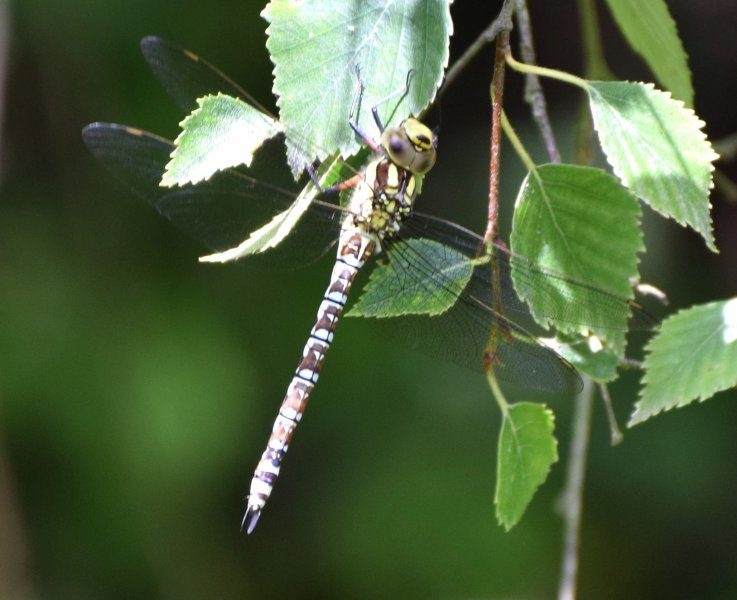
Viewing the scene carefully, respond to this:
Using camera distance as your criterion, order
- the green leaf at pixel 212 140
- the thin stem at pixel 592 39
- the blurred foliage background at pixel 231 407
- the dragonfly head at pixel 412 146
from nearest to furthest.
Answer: the green leaf at pixel 212 140, the dragonfly head at pixel 412 146, the thin stem at pixel 592 39, the blurred foliage background at pixel 231 407

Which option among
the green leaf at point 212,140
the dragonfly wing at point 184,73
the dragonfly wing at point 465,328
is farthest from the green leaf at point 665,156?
the dragonfly wing at point 184,73

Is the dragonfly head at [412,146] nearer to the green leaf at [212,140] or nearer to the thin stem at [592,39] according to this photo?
the green leaf at [212,140]

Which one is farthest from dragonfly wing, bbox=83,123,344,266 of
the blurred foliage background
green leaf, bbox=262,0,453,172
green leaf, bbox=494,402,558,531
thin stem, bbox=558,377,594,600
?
the blurred foliage background

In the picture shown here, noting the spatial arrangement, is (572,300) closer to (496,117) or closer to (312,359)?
(496,117)

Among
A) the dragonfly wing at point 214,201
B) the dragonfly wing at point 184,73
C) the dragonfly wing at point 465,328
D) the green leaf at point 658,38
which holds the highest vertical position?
the green leaf at point 658,38

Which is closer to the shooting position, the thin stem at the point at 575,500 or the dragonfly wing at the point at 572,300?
the dragonfly wing at the point at 572,300

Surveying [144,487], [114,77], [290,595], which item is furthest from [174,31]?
[290,595]

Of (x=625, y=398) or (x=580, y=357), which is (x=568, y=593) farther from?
(x=625, y=398)

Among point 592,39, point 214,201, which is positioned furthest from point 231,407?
point 592,39
